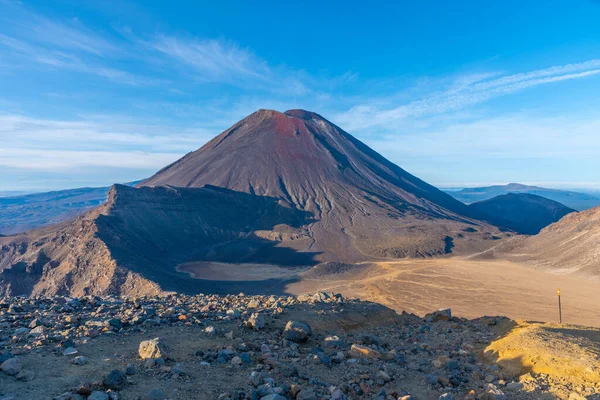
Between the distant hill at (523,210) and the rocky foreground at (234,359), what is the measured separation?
308ft

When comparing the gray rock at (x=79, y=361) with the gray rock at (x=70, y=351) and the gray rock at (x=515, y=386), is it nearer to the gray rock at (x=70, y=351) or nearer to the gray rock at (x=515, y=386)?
the gray rock at (x=70, y=351)

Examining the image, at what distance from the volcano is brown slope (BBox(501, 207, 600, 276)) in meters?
6.23

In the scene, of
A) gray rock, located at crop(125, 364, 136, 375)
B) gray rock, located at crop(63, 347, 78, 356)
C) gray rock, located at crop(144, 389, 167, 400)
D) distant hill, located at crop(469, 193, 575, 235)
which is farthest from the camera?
distant hill, located at crop(469, 193, 575, 235)

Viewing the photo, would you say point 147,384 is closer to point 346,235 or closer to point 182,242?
point 182,242

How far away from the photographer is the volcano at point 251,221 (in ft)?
122

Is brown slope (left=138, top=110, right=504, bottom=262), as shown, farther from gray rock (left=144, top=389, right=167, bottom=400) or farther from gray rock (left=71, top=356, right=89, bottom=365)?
gray rock (left=144, top=389, right=167, bottom=400)

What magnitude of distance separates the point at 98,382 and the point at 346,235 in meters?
58.5

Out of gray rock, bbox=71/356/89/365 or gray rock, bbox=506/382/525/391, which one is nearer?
gray rock, bbox=71/356/89/365

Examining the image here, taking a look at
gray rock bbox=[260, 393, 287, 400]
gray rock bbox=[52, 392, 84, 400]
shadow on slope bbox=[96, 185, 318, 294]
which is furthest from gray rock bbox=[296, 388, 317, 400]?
shadow on slope bbox=[96, 185, 318, 294]

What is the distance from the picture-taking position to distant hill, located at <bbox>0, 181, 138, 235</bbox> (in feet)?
369

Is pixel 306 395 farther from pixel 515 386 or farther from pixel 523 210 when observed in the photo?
pixel 523 210

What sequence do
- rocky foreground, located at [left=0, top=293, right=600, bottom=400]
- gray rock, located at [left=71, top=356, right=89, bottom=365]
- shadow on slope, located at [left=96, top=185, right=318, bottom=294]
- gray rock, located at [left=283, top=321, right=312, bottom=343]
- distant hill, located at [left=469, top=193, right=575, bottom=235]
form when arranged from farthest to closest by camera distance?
distant hill, located at [left=469, top=193, right=575, bottom=235], shadow on slope, located at [left=96, top=185, right=318, bottom=294], gray rock, located at [left=283, top=321, right=312, bottom=343], gray rock, located at [left=71, top=356, right=89, bottom=365], rocky foreground, located at [left=0, top=293, right=600, bottom=400]

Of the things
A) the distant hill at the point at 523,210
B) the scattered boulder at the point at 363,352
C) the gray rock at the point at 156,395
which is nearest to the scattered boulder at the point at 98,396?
the gray rock at the point at 156,395

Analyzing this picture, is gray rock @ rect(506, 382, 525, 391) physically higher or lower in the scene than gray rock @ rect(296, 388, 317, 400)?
lower
